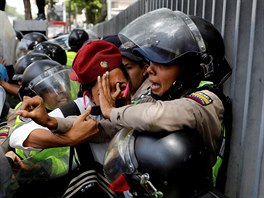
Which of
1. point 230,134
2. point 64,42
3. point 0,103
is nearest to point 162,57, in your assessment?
point 230,134

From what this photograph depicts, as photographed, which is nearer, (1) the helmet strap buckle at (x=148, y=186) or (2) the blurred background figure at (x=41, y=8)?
(1) the helmet strap buckle at (x=148, y=186)

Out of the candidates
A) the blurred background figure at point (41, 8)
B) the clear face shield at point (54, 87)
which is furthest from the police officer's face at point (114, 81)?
the blurred background figure at point (41, 8)

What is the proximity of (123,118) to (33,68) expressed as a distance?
5.81ft

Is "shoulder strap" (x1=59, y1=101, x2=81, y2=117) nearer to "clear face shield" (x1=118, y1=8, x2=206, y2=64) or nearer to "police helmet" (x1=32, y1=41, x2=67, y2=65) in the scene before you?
"clear face shield" (x1=118, y1=8, x2=206, y2=64)

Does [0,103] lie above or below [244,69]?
Result: below

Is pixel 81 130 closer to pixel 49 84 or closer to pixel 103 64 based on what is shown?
pixel 103 64

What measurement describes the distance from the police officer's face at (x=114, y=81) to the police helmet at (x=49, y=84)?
3.02 feet

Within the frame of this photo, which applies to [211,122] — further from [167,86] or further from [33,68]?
[33,68]

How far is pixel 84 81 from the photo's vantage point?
2.06 meters

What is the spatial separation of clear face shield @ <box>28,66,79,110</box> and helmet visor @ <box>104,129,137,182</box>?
1.30m

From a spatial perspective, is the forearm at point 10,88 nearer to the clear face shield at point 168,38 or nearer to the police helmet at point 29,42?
the police helmet at point 29,42

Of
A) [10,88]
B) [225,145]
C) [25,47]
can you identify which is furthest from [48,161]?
[25,47]

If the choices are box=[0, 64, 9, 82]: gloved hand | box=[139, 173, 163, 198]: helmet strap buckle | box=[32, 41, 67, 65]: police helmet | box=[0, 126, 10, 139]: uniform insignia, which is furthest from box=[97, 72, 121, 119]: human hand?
box=[32, 41, 67, 65]: police helmet

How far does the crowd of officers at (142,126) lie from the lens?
1523mm
